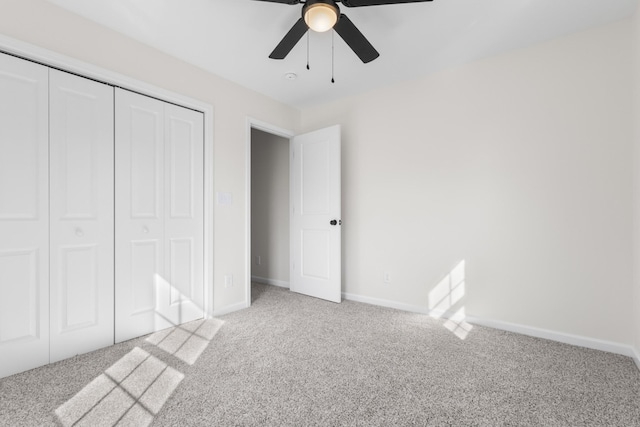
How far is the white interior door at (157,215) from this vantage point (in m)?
2.46

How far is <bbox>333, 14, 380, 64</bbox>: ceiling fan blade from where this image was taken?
1890 mm

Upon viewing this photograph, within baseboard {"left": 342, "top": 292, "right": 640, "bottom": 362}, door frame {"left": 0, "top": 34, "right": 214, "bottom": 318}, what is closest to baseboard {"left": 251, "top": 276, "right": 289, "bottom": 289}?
door frame {"left": 0, "top": 34, "right": 214, "bottom": 318}

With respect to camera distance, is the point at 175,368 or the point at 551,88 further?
the point at 551,88

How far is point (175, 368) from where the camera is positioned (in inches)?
79.4

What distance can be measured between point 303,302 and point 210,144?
207 centimetres

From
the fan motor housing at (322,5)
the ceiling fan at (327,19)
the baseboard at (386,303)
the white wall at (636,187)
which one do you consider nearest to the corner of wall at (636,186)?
the white wall at (636,187)

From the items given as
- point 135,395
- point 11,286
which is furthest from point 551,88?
point 11,286

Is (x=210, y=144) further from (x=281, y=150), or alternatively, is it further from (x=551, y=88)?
(x=551, y=88)

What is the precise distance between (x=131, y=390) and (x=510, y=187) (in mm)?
3230

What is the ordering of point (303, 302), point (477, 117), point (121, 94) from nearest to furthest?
point (121, 94) < point (477, 117) < point (303, 302)

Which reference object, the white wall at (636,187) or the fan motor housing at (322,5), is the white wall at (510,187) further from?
the fan motor housing at (322,5)

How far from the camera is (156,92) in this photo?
2.64 meters

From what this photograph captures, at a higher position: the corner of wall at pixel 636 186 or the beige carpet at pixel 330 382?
the corner of wall at pixel 636 186

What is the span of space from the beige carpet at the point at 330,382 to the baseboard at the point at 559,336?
0.09 metres
